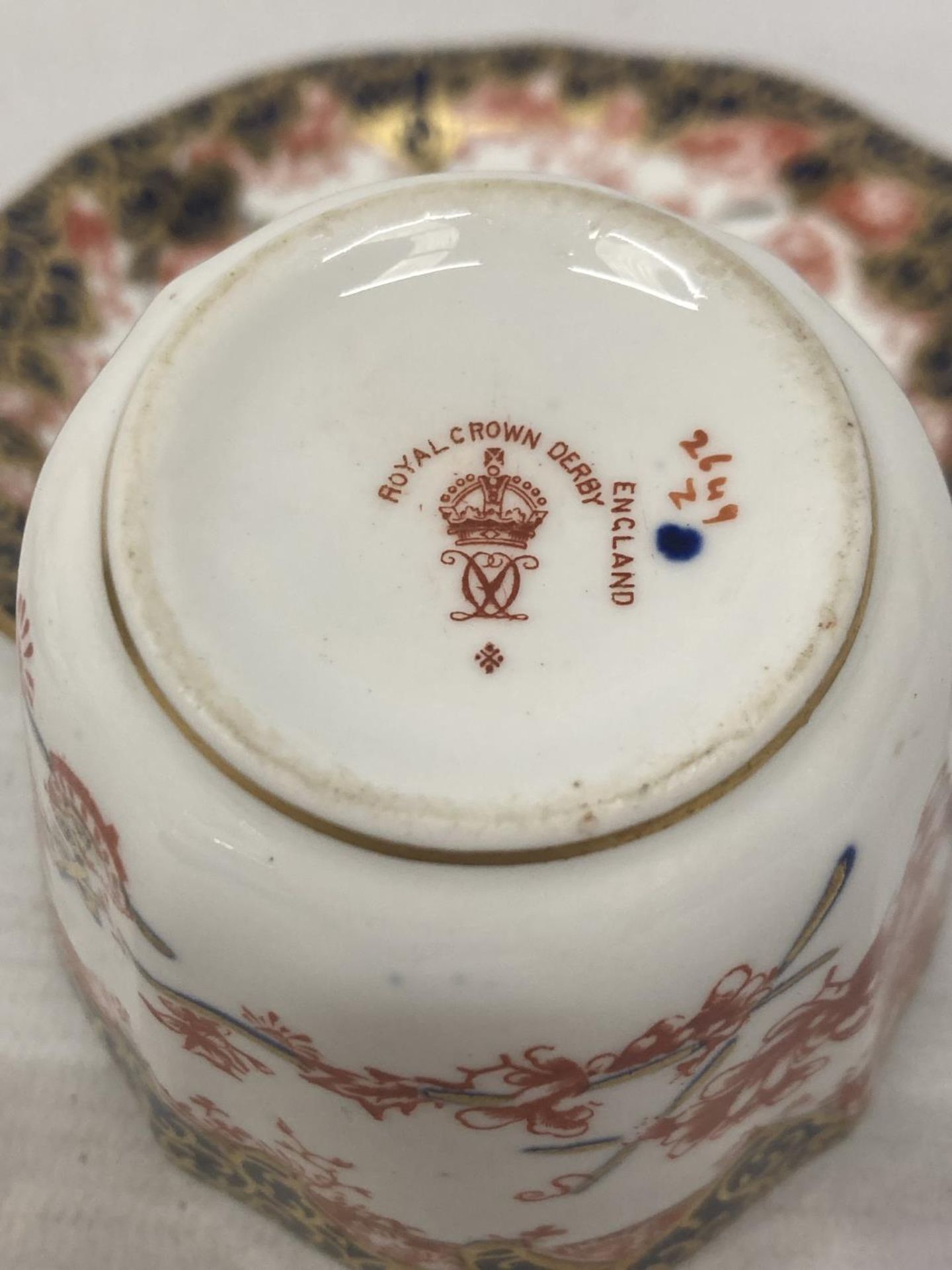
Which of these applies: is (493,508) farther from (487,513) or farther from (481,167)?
(481,167)

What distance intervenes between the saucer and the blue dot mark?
357mm

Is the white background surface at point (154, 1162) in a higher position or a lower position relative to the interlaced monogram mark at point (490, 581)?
lower

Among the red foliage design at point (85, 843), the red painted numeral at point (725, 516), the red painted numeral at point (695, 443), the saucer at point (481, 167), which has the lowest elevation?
the red foliage design at point (85, 843)

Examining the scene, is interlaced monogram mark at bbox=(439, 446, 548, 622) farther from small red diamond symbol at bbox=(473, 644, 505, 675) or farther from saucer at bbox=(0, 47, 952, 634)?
saucer at bbox=(0, 47, 952, 634)

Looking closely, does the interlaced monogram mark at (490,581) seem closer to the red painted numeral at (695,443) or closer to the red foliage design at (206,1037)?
the red painted numeral at (695,443)

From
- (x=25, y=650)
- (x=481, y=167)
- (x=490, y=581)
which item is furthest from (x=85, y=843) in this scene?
(x=481, y=167)

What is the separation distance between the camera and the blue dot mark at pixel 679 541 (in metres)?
0.57

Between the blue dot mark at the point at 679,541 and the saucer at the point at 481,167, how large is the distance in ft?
1.17

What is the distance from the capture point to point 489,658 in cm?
55

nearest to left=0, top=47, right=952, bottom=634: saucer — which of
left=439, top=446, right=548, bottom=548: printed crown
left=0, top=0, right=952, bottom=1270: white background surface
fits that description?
left=0, top=0, right=952, bottom=1270: white background surface

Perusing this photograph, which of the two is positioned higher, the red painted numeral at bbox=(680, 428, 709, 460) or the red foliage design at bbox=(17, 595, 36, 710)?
the red painted numeral at bbox=(680, 428, 709, 460)

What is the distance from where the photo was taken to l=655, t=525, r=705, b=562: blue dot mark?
57cm

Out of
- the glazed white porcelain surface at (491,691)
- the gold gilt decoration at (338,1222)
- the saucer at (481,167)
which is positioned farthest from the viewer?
the saucer at (481,167)

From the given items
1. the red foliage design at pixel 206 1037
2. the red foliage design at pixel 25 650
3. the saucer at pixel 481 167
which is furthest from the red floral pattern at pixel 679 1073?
the saucer at pixel 481 167
